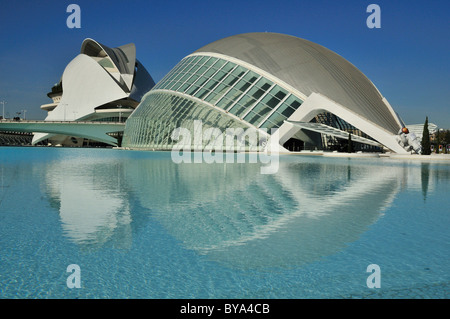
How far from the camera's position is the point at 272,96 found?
3719 cm

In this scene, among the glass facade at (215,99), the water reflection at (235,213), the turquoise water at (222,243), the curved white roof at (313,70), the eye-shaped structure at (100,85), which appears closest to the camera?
the turquoise water at (222,243)

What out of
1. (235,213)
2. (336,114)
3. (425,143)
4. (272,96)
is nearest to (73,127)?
(272,96)

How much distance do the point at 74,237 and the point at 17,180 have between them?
9.21 meters

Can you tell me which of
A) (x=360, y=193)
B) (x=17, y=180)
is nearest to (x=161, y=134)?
(x=17, y=180)

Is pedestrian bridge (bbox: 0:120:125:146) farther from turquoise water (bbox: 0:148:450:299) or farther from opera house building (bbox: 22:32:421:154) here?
turquoise water (bbox: 0:148:450:299)

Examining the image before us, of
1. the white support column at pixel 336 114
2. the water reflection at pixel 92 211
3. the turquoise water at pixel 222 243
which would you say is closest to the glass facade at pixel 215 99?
the white support column at pixel 336 114

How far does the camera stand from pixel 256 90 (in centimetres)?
3753

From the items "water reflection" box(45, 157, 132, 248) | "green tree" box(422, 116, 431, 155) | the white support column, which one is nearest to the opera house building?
the white support column

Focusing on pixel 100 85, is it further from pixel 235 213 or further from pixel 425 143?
pixel 235 213

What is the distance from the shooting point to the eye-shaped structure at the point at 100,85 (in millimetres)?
85500

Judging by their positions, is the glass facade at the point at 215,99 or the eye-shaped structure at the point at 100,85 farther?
the eye-shaped structure at the point at 100,85

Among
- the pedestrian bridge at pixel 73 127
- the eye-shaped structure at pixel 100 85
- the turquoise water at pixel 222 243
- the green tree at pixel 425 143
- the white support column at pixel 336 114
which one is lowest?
the turquoise water at pixel 222 243

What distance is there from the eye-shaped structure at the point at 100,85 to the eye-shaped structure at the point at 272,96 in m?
41.0

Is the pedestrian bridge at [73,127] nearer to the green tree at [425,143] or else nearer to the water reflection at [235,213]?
the green tree at [425,143]
